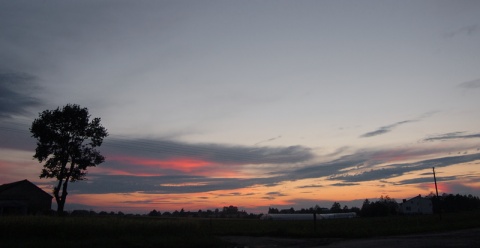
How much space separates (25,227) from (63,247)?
480 cm

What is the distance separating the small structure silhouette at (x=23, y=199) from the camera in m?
54.0

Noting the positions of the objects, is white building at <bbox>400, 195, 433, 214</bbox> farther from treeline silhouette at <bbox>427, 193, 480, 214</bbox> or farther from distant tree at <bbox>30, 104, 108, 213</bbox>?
distant tree at <bbox>30, 104, 108, 213</bbox>

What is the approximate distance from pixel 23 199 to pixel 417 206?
135239mm

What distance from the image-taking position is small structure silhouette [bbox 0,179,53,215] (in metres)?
54.0

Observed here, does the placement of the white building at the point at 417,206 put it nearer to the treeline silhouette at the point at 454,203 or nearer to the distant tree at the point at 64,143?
the treeline silhouette at the point at 454,203

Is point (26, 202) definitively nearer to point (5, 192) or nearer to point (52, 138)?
point (5, 192)

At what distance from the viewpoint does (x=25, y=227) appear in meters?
23.8

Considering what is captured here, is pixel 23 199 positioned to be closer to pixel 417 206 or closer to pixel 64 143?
pixel 64 143

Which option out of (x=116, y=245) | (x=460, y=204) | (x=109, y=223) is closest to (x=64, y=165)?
(x=109, y=223)

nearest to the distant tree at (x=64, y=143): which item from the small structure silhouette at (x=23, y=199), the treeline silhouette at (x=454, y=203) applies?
the small structure silhouette at (x=23, y=199)

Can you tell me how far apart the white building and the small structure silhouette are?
12958 cm

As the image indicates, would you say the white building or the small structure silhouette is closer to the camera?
the small structure silhouette

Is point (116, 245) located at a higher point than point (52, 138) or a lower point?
lower

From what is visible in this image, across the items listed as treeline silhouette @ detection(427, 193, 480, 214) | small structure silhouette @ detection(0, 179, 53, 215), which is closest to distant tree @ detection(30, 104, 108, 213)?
small structure silhouette @ detection(0, 179, 53, 215)
